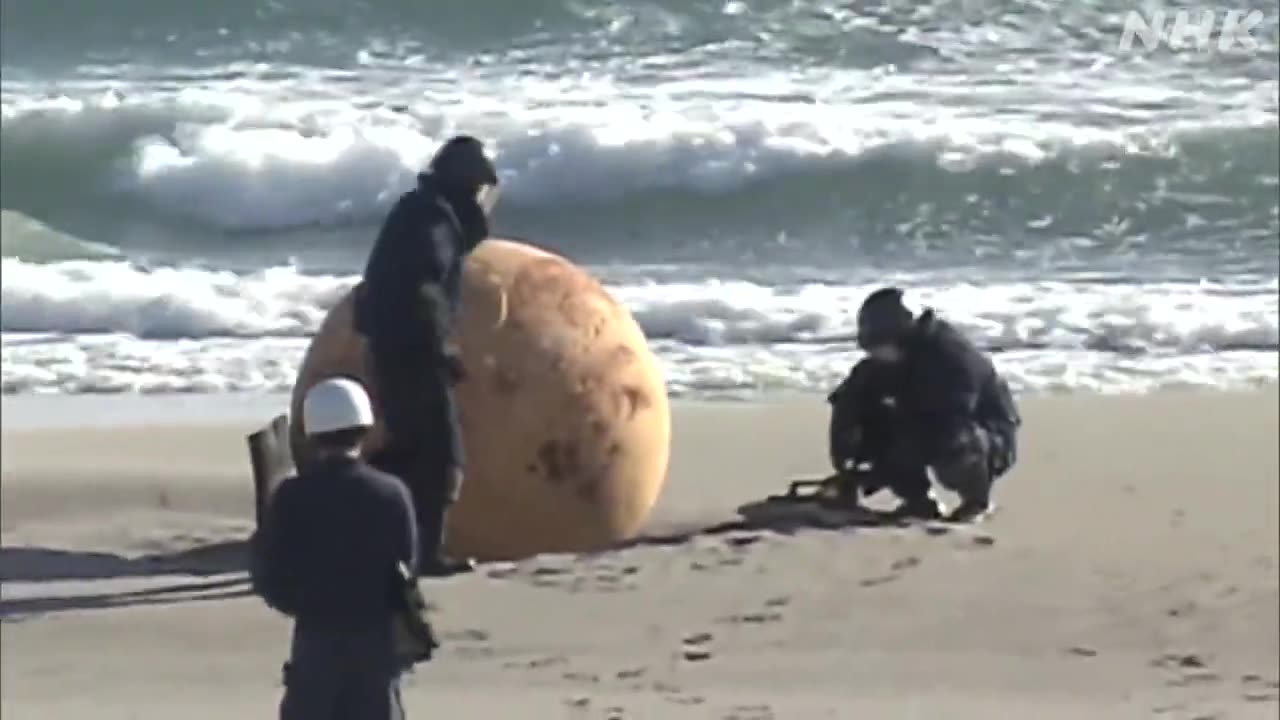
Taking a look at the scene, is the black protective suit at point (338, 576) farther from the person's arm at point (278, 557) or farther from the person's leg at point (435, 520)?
the person's leg at point (435, 520)

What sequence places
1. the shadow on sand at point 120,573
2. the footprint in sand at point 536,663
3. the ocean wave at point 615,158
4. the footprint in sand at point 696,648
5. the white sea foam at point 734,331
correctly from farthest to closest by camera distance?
the ocean wave at point 615,158, the white sea foam at point 734,331, the shadow on sand at point 120,573, the footprint in sand at point 696,648, the footprint in sand at point 536,663

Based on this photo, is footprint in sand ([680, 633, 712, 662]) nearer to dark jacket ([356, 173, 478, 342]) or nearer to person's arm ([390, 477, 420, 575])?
dark jacket ([356, 173, 478, 342])

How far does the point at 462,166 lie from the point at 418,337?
1.91ft

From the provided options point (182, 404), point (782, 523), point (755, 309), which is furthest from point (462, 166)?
point (755, 309)

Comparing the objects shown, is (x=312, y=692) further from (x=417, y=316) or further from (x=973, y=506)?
(x=973, y=506)

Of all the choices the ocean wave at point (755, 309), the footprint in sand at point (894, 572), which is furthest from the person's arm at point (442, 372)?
the ocean wave at point (755, 309)

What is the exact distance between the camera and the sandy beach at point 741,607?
7805 millimetres

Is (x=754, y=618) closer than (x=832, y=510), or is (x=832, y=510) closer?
(x=754, y=618)

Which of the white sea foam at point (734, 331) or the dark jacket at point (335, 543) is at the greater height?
the dark jacket at point (335, 543)

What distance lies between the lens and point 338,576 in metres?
5.93

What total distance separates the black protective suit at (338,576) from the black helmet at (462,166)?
298 cm

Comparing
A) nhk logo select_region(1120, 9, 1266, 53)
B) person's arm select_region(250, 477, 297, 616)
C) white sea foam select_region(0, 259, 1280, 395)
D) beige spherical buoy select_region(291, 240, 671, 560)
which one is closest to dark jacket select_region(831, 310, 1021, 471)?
beige spherical buoy select_region(291, 240, 671, 560)

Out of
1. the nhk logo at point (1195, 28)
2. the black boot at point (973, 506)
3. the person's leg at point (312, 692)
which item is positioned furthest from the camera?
the black boot at point (973, 506)

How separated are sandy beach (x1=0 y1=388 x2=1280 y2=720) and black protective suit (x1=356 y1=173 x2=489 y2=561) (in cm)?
48
